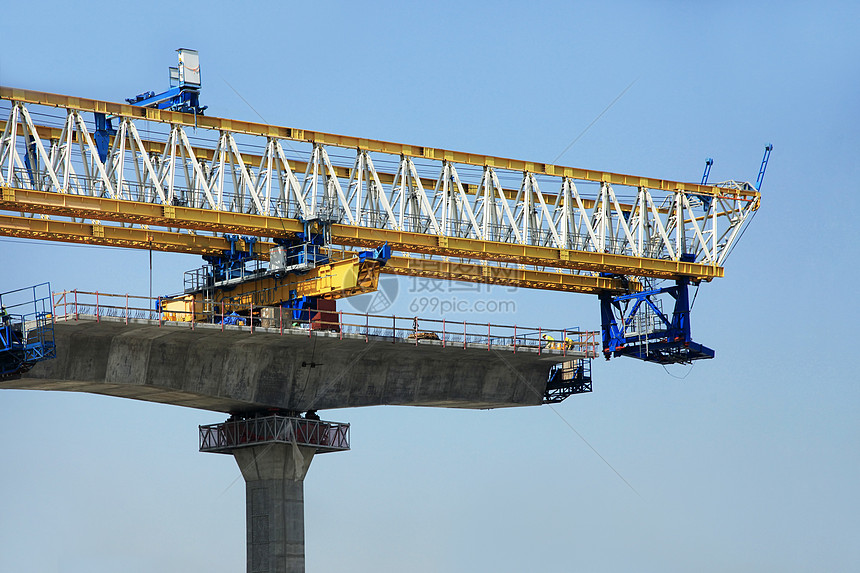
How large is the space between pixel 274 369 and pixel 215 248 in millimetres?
7756

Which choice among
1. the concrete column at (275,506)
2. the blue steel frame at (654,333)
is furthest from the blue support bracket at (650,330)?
the concrete column at (275,506)

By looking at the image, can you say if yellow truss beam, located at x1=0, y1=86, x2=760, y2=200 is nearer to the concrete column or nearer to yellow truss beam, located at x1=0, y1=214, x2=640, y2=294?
yellow truss beam, located at x1=0, y1=214, x2=640, y2=294

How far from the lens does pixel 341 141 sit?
257 ft

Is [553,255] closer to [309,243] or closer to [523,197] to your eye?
[523,197]

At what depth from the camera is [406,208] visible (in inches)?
3167

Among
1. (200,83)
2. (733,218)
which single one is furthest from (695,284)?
(200,83)

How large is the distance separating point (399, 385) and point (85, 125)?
21109 mm

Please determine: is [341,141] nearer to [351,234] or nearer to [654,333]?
[351,234]

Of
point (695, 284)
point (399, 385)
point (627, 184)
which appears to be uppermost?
point (627, 184)

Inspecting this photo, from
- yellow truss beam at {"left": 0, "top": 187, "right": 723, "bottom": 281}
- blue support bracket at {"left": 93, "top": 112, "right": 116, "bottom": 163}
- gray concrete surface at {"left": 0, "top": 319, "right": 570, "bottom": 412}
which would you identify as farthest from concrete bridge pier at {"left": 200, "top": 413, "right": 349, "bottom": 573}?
blue support bracket at {"left": 93, "top": 112, "right": 116, "bottom": 163}

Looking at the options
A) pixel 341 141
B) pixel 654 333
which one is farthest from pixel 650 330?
pixel 341 141

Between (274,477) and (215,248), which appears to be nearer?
(274,477)

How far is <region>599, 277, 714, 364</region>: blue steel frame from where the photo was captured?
8675 cm

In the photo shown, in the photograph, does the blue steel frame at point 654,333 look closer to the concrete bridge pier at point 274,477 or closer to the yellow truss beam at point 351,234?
the yellow truss beam at point 351,234
